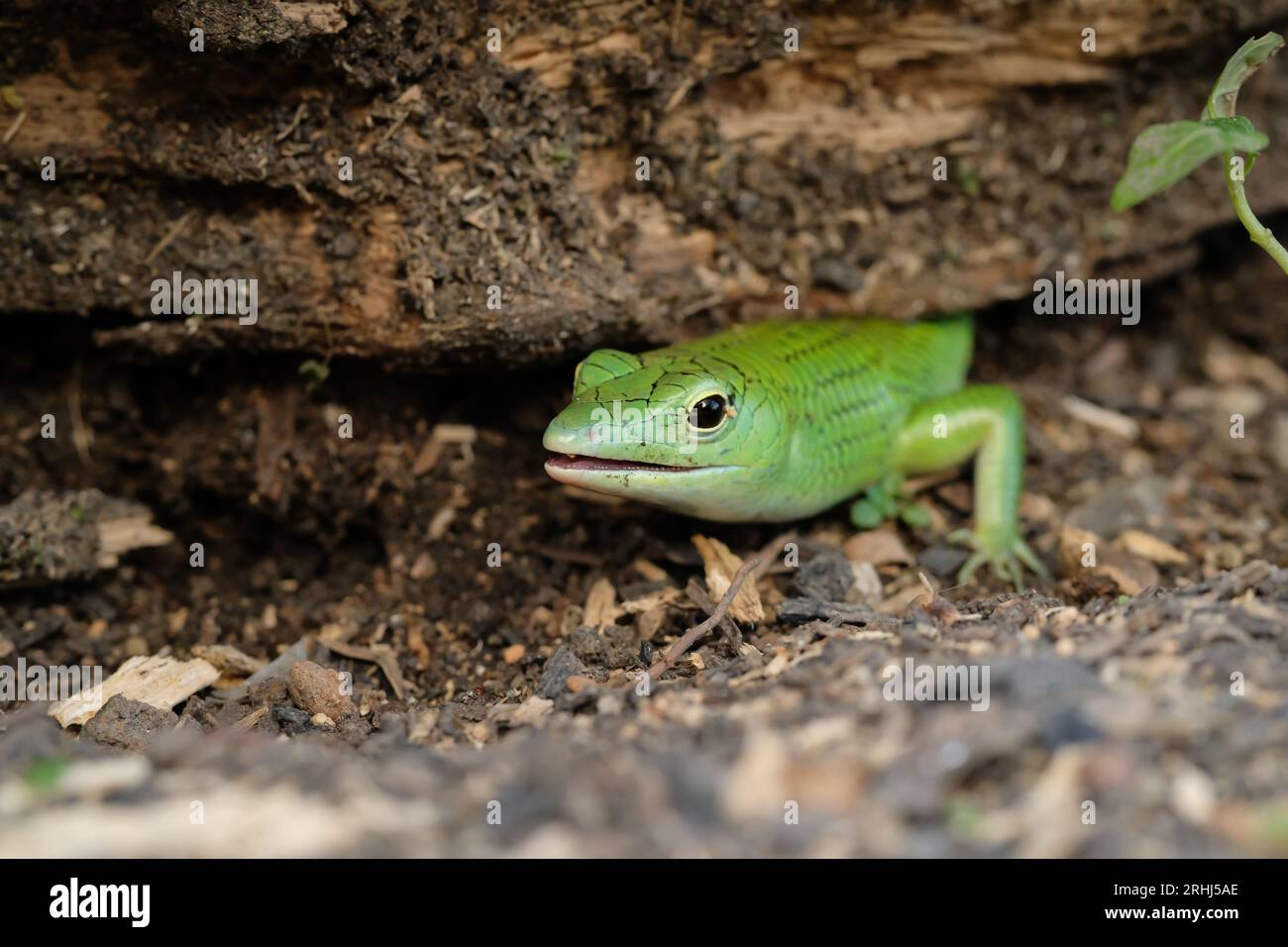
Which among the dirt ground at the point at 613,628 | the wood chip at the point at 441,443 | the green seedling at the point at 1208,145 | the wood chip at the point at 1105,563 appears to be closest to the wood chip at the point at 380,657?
the dirt ground at the point at 613,628

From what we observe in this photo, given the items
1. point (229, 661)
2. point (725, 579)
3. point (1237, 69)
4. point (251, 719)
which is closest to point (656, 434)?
point (725, 579)

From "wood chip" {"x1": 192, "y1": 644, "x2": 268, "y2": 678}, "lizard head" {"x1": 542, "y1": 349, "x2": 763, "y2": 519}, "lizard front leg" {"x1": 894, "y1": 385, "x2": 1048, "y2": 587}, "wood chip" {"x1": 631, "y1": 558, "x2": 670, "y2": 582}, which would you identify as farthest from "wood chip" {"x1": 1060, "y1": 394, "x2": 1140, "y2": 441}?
"wood chip" {"x1": 192, "y1": 644, "x2": 268, "y2": 678}

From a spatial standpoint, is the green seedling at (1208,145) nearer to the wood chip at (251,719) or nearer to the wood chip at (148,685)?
the wood chip at (251,719)

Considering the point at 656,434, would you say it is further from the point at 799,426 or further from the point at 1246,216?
the point at 1246,216

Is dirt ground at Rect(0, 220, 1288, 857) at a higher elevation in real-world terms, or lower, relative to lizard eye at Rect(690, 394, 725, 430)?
lower

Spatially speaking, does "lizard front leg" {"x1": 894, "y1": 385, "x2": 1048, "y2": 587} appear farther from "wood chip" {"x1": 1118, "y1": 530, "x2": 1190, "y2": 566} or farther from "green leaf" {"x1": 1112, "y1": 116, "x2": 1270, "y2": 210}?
"green leaf" {"x1": 1112, "y1": 116, "x2": 1270, "y2": 210}

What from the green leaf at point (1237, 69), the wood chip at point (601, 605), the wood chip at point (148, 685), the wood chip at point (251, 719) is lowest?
the wood chip at point (251, 719)
